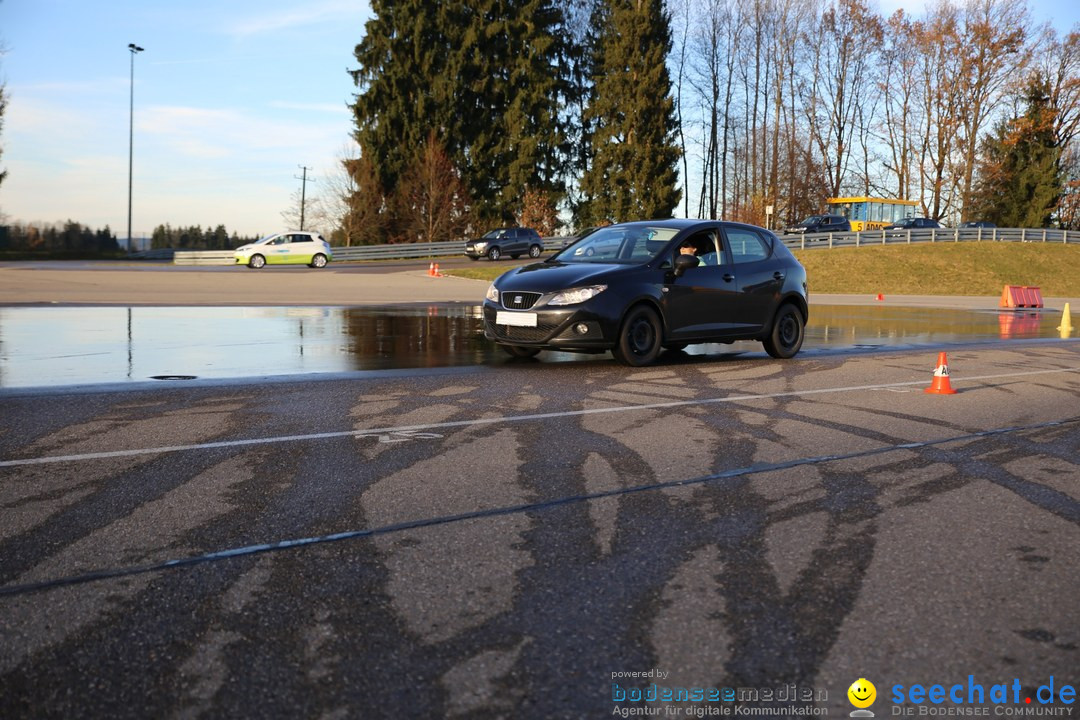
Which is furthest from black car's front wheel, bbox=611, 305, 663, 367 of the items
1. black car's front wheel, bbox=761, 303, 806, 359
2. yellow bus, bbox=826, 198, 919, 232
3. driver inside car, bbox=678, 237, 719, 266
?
yellow bus, bbox=826, 198, 919, 232

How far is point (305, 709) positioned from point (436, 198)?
56847mm

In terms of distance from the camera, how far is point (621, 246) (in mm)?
12117

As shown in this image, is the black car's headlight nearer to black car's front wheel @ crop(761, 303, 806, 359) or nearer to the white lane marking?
the white lane marking

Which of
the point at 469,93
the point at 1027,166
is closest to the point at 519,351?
the point at 469,93

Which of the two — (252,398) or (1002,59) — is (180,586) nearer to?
(252,398)

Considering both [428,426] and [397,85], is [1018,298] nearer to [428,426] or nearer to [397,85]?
[428,426]

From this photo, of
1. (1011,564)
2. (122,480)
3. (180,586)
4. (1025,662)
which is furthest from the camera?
(122,480)

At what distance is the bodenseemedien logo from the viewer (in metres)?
2.83

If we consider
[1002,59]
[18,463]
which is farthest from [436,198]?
[18,463]

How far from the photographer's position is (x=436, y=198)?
58500 mm

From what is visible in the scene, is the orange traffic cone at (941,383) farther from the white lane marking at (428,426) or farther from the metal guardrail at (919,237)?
the metal guardrail at (919,237)

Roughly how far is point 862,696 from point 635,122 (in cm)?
5781

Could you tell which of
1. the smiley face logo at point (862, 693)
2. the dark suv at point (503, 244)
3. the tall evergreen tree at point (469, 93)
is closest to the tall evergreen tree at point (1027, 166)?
the tall evergreen tree at point (469, 93)

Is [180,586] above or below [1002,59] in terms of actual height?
below
